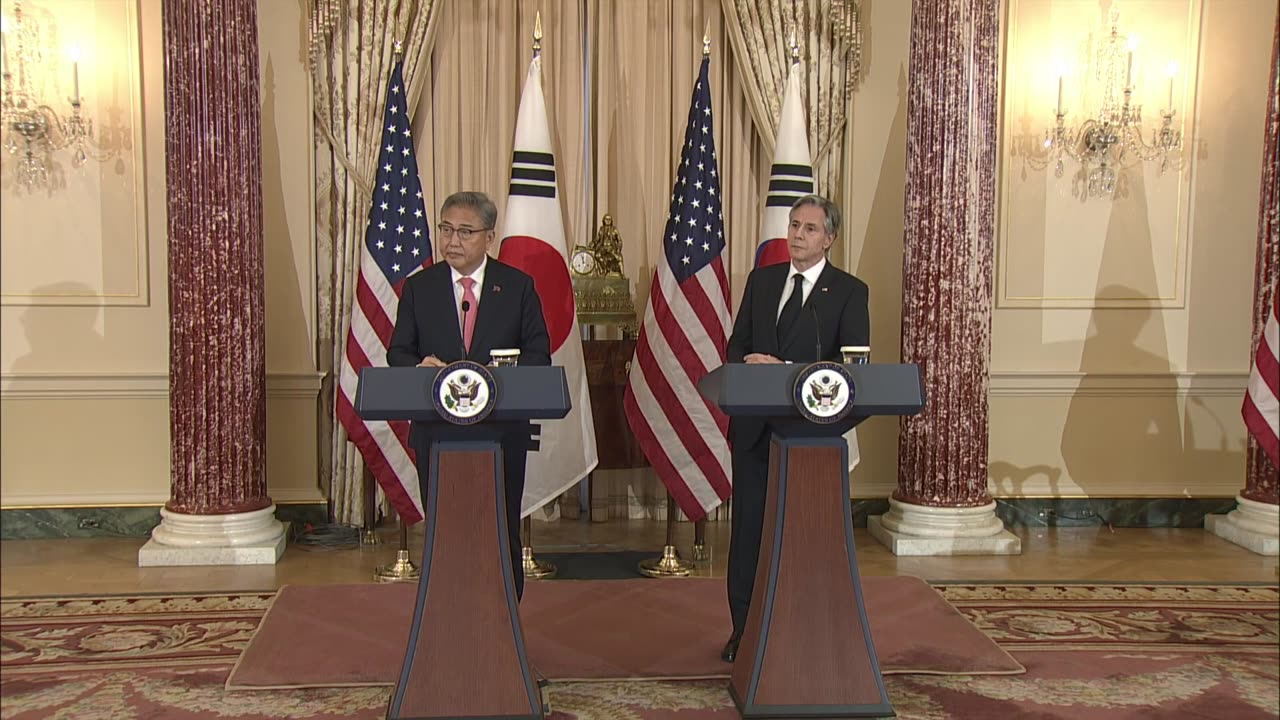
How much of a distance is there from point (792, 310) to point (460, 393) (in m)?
1.31

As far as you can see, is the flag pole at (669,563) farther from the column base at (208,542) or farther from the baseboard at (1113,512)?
the column base at (208,542)

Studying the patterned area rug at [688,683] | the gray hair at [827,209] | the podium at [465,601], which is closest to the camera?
the podium at [465,601]

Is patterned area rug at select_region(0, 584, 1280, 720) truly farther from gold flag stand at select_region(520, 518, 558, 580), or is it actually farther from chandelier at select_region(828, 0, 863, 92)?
chandelier at select_region(828, 0, 863, 92)

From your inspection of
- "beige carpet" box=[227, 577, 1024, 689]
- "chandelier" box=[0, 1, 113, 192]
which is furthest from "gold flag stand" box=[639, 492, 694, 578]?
"chandelier" box=[0, 1, 113, 192]

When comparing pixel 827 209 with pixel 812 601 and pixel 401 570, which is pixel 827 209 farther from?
pixel 401 570

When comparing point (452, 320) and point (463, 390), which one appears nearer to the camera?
point (463, 390)

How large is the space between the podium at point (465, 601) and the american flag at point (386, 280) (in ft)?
7.49

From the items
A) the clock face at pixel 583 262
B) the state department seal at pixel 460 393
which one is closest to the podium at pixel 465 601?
the state department seal at pixel 460 393

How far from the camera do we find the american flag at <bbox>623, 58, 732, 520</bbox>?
5.49 m

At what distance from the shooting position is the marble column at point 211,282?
5.32 metres

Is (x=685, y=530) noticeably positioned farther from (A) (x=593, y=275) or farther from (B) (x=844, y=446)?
(B) (x=844, y=446)

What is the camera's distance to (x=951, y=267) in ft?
18.7

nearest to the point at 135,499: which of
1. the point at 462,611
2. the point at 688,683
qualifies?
the point at 462,611

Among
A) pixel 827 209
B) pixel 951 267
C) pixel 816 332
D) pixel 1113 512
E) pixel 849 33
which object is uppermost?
pixel 849 33
